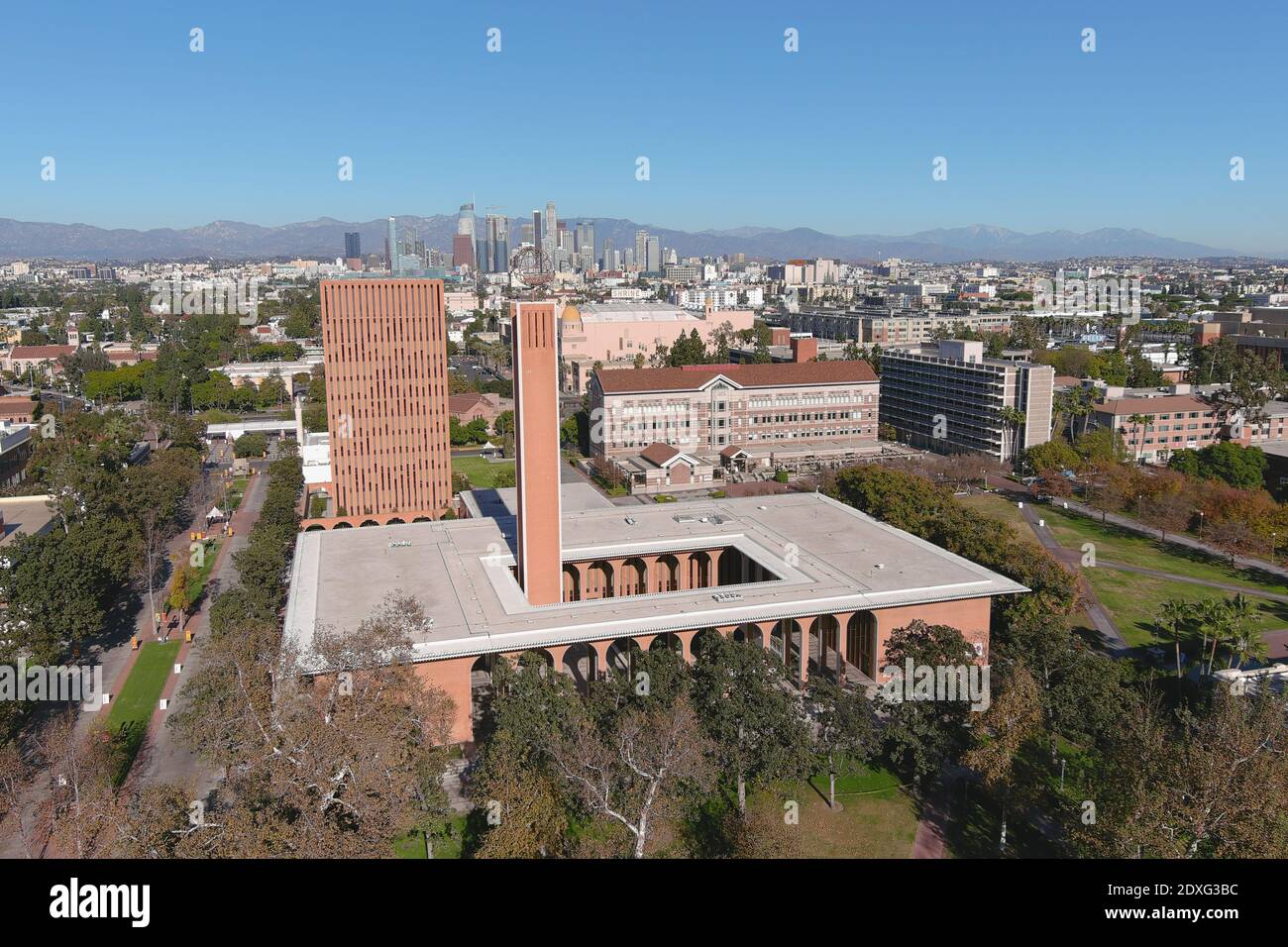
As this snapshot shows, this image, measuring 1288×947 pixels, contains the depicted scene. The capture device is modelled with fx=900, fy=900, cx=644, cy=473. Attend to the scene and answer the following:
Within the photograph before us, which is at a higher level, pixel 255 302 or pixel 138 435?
pixel 255 302

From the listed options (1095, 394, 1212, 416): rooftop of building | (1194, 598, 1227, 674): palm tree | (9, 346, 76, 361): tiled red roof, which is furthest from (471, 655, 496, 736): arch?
(9, 346, 76, 361): tiled red roof

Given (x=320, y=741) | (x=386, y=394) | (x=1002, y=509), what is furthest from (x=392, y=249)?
(x=320, y=741)

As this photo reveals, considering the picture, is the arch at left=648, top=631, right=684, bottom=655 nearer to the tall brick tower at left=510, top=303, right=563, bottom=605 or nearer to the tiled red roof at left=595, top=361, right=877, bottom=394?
the tall brick tower at left=510, top=303, right=563, bottom=605

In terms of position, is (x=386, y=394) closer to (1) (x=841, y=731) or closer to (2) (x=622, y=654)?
(2) (x=622, y=654)

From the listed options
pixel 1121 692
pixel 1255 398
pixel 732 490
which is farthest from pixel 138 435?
pixel 1255 398

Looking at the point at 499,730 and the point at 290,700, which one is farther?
the point at 499,730

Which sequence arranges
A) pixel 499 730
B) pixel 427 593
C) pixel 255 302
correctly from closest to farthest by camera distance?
1. pixel 499 730
2. pixel 427 593
3. pixel 255 302
